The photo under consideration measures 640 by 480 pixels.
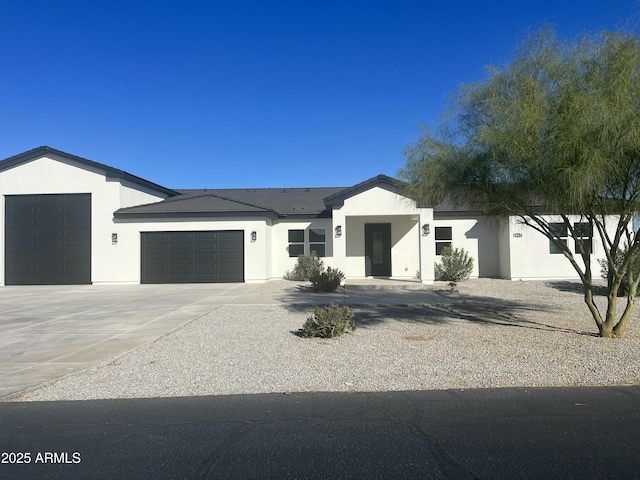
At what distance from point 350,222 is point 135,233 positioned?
9.90m

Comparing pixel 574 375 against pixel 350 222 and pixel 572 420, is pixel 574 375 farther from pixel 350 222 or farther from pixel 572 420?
pixel 350 222

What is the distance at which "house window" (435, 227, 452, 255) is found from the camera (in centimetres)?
2078

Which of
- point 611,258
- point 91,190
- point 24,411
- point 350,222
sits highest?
point 91,190

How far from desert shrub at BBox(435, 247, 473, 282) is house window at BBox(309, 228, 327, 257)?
5.27 metres

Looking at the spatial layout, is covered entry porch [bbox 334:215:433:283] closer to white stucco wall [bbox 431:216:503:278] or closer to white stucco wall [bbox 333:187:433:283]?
white stucco wall [bbox 333:187:433:283]

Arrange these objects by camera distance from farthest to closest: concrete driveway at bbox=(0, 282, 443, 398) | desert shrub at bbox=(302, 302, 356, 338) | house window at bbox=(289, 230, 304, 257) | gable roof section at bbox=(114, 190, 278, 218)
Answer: house window at bbox=(289, 230, 304, 257) < gable roof section at bbox=(114, 190, 278, 218) < desert shrub at bbox=(302, 302, 356, 338) < concrete driveway at bbox=(0, 282, 443, 398)

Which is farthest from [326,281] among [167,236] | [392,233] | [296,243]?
[167,236]

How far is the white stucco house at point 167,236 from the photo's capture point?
68.0 ft

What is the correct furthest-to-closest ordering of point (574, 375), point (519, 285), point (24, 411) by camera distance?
point (519, 285)
point (574, 375)
point (24, 411)

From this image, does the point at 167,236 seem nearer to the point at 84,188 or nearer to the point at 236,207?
the point at 236,207

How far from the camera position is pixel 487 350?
305 inches

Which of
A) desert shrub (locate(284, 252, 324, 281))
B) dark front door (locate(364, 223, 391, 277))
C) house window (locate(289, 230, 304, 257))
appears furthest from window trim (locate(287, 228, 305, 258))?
dark front door (locate(364, 223, 391, 277))

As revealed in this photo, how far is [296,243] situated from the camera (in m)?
21.8

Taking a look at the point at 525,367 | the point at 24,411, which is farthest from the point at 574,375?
the point at 24,411
